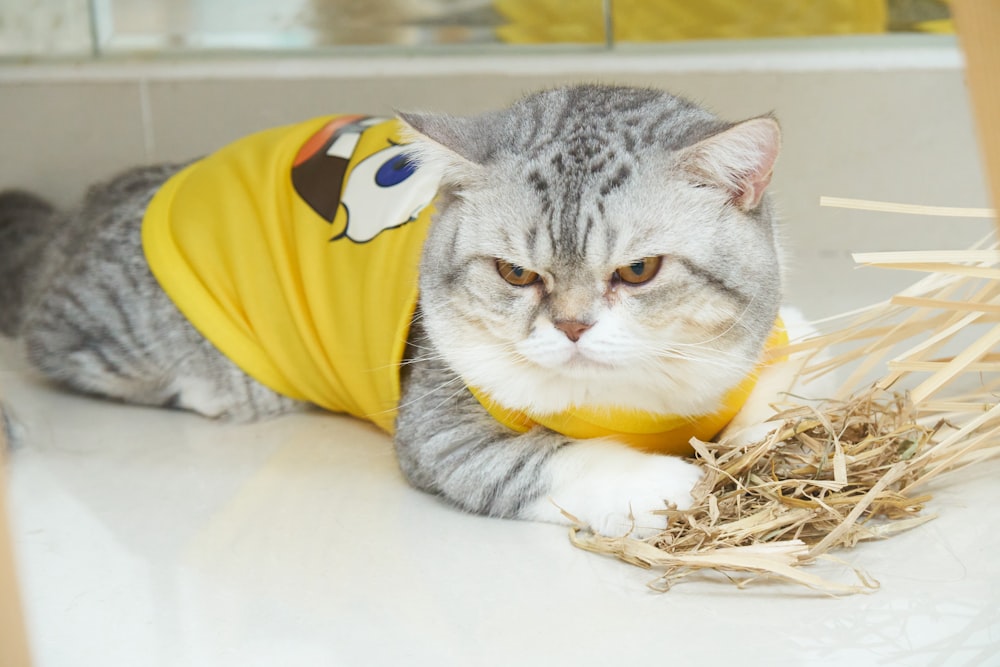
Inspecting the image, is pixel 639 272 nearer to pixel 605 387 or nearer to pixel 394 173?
pixel 605 387

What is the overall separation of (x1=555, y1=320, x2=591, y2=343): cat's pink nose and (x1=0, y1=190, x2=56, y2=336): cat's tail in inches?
69.6

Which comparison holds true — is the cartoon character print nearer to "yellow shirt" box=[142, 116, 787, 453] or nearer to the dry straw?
"yellow shirt" box=[142, 116, 787, 453]

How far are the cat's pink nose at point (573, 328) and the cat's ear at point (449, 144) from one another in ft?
1.05

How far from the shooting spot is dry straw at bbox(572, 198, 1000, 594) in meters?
1.55

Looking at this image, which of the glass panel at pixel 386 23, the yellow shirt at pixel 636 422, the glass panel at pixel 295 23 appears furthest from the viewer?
the glass panel at pixel 295 23

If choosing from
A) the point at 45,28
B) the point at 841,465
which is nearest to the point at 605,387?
the point at 841,465

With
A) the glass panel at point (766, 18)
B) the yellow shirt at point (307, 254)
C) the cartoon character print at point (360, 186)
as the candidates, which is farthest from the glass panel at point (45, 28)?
the glass panel at point (766, 18)

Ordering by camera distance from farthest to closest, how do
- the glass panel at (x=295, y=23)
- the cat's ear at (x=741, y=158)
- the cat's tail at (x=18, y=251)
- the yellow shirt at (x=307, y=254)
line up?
the glass panel at (x=295, y=23)
the cat's tail at (x=18, y=251)
the yellow shirt at (x=307, y=254)
the cat's ear at (x=741, y=158)

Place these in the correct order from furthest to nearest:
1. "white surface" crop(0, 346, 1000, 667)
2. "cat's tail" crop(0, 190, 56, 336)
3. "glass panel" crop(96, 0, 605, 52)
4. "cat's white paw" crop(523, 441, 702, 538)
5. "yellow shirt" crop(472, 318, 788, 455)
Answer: "glass panel" crop(96, 0, 605, 52) → "cat's tail" crop(0, 190, 56, 336) → "yellow shirt" crop(472, 318, 788, 455) → "cat's white paw" crop(523, 441, 702, 538) → "white surface" crop(0, 346, 1000, 667)

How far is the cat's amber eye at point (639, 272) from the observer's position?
1597mm

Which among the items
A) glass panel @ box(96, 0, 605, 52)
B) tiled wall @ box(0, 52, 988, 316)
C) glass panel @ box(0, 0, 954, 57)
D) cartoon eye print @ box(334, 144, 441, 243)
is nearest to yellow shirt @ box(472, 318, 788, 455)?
cartoon eye print @ box(334, 144, 441, 243)

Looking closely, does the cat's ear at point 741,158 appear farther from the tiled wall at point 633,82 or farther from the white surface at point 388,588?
the tiled wall at point 633,82

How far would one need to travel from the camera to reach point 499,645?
4.67 ft

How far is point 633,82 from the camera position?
318cm
